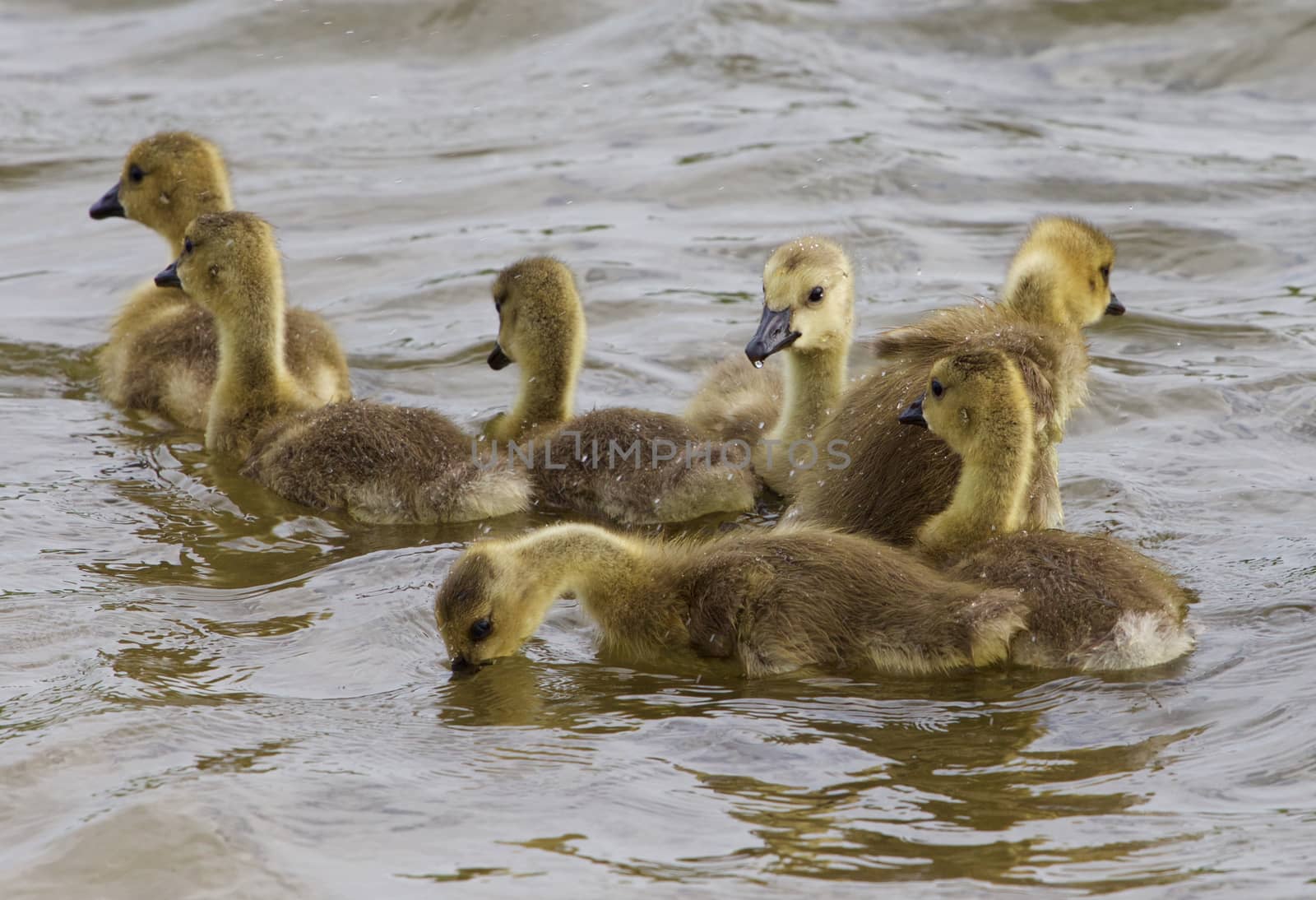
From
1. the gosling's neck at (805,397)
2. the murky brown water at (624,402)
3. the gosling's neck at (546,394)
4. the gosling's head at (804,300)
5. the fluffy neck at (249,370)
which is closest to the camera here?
the murky brown water at (624,402)

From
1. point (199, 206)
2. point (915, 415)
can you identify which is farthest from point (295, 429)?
point (915, 415)

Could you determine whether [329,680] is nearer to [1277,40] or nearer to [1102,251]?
[1102,251]

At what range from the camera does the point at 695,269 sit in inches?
398

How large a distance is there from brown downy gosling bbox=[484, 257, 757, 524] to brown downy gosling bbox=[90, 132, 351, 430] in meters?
1.02

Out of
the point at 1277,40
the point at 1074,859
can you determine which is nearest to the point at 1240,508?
the point at 1074,859

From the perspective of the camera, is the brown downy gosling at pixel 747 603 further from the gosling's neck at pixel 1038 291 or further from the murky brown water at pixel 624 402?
the gosling's neck at pixel 1038 291

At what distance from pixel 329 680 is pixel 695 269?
546 cm

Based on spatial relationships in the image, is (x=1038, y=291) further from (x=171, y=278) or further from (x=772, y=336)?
(x=171, y=278)

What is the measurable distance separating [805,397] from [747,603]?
210 centimetres

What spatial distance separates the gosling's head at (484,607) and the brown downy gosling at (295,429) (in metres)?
1.40

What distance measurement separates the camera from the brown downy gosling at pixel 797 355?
6.82 m

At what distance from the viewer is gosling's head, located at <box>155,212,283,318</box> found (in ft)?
24.0

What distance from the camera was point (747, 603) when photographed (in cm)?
515

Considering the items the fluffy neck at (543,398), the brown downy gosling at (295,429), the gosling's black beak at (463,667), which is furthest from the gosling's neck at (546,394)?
the gosling's black beak at (463,667)
